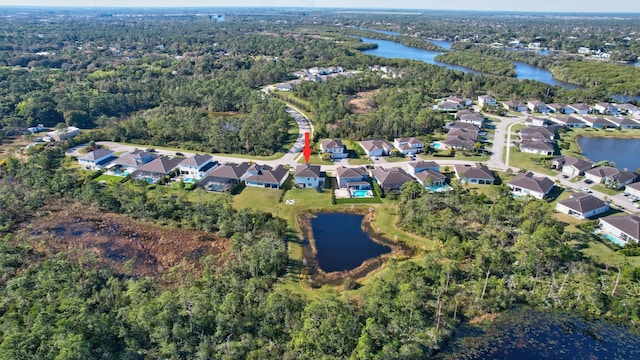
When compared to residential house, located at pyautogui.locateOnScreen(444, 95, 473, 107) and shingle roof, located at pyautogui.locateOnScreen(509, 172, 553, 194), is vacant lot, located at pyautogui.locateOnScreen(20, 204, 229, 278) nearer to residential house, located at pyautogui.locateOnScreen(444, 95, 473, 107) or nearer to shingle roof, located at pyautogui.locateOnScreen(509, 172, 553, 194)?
shingle roof, located at pyautogui.locateOnScreen(509, 172, 553, 194)

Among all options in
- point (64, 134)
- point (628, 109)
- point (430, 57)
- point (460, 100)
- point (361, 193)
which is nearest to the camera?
point (361, 193)

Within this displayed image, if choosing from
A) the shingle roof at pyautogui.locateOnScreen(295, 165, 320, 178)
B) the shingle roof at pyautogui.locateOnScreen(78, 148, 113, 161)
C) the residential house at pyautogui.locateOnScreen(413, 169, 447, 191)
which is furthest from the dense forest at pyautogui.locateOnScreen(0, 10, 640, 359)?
the shingle roof at pyautogui.locateOnScreen(295, 165, 320, 178)

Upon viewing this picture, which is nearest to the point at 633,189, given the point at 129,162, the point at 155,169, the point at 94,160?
the point at 155,169

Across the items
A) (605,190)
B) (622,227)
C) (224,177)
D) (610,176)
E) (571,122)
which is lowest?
(224,177)

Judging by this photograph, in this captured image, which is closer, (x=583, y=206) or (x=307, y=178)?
(x=583, y=206)

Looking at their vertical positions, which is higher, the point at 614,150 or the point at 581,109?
the point at 581,109

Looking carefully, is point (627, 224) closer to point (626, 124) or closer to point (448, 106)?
point (626, 124)
